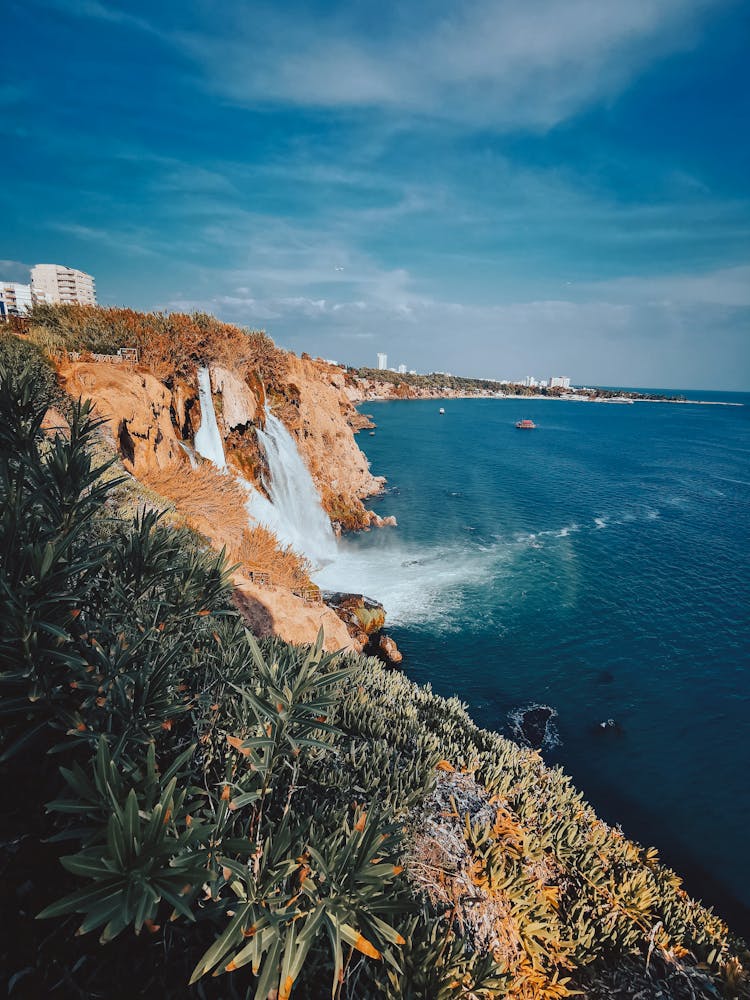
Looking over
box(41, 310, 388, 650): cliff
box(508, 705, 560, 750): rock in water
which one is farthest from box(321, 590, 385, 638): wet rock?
box(508, 705, 560, 750): rock in water

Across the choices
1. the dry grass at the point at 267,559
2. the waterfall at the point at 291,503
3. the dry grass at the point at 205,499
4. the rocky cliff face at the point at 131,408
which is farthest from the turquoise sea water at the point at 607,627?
the rocky cliff face at the point at 131,408

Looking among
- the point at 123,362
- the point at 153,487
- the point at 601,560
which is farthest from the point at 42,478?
the point at 601,560

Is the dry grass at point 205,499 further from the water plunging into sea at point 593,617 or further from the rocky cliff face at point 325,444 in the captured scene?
the rocky cliff face at point 325,444

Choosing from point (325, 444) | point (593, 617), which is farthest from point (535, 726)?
point (325, 444)

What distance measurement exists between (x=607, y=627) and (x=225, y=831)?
21.8 meters

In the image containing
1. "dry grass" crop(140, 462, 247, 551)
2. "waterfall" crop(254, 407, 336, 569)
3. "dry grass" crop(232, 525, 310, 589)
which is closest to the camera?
"dry grass" crop(140, 462, 247, 551)

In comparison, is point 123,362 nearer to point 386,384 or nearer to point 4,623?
point 4,623

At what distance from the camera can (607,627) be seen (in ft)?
68.3

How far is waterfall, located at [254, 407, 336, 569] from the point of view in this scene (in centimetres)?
2199

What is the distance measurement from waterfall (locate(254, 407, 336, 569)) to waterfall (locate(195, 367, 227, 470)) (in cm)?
237

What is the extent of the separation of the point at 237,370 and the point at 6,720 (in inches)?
789

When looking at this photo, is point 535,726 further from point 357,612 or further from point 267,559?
point 267,559

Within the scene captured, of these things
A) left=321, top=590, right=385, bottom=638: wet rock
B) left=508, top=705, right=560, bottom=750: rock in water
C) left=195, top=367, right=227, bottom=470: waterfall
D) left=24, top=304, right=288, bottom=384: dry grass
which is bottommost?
left=508, top=705, right=560, bottom=750: rock in water

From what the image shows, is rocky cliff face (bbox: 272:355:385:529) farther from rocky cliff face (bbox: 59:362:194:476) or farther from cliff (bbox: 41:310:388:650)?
rocky cliff face (bbox: 59:362:194:476)
